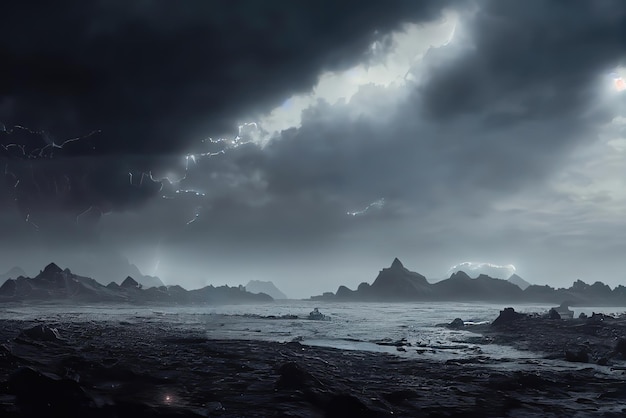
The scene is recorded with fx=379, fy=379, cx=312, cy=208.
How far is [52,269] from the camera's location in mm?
166250

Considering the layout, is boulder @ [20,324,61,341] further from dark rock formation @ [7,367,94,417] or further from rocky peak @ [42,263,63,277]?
rocky peak @ [42,263,63,277]

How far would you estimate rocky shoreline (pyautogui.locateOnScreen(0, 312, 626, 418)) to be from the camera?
1028 cm

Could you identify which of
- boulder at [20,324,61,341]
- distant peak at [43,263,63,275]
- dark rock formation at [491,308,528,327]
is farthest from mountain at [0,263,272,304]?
dark rock formation at [491,308,528,327]

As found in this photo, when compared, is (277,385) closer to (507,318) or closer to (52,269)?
(507,318)

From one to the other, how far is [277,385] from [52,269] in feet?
628

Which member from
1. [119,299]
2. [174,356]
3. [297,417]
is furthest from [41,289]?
[297,417]

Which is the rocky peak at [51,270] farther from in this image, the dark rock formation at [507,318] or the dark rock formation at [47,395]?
the dark rock formation at [47,395]

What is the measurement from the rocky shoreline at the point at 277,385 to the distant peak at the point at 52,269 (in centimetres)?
17491

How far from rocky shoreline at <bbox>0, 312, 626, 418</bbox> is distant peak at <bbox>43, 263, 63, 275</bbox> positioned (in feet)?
574

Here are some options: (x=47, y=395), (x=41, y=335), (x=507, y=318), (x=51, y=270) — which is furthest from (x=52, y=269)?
(x=47, y=395)

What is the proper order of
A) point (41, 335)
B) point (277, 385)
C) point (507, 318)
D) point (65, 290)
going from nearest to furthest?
point (277, 385) → point (41, 335) → point (507, 318) → point (65, 290)

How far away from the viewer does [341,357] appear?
801 inches

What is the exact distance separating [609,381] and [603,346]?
40.9 ft

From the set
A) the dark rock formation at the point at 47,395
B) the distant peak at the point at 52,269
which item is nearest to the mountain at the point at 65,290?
the distant peak at the point at 52,269
